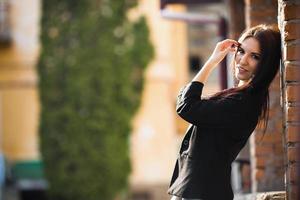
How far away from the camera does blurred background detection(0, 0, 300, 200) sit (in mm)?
18000

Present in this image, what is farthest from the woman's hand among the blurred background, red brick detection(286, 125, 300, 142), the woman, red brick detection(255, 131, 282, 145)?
the blurred background

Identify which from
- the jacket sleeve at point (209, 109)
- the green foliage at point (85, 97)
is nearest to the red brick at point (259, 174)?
the jacket sleeve at point (209, 109)

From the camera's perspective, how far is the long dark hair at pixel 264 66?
4.05 metres

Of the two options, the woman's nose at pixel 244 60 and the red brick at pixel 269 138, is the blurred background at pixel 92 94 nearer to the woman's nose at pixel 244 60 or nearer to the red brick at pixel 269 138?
the red brick at pixel 269 138

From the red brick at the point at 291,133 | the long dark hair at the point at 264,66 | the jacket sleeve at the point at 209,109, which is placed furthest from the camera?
the red brick at the point at 291,133

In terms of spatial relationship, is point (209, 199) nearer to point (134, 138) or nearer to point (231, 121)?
point (231, 121)

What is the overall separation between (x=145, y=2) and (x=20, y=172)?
499 cm

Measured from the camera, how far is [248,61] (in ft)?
13.6

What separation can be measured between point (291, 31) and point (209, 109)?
2.05 feet

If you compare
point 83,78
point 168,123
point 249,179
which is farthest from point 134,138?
point 249,179

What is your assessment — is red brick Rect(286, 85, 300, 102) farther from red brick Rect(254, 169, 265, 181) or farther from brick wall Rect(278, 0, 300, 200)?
red brick Rect(254, 169, 265, 181)

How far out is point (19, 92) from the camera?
20.6 meters

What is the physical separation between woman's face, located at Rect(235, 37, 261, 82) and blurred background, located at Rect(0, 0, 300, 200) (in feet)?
32.2

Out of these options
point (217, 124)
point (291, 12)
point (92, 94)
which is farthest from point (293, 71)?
point (92, 94)
